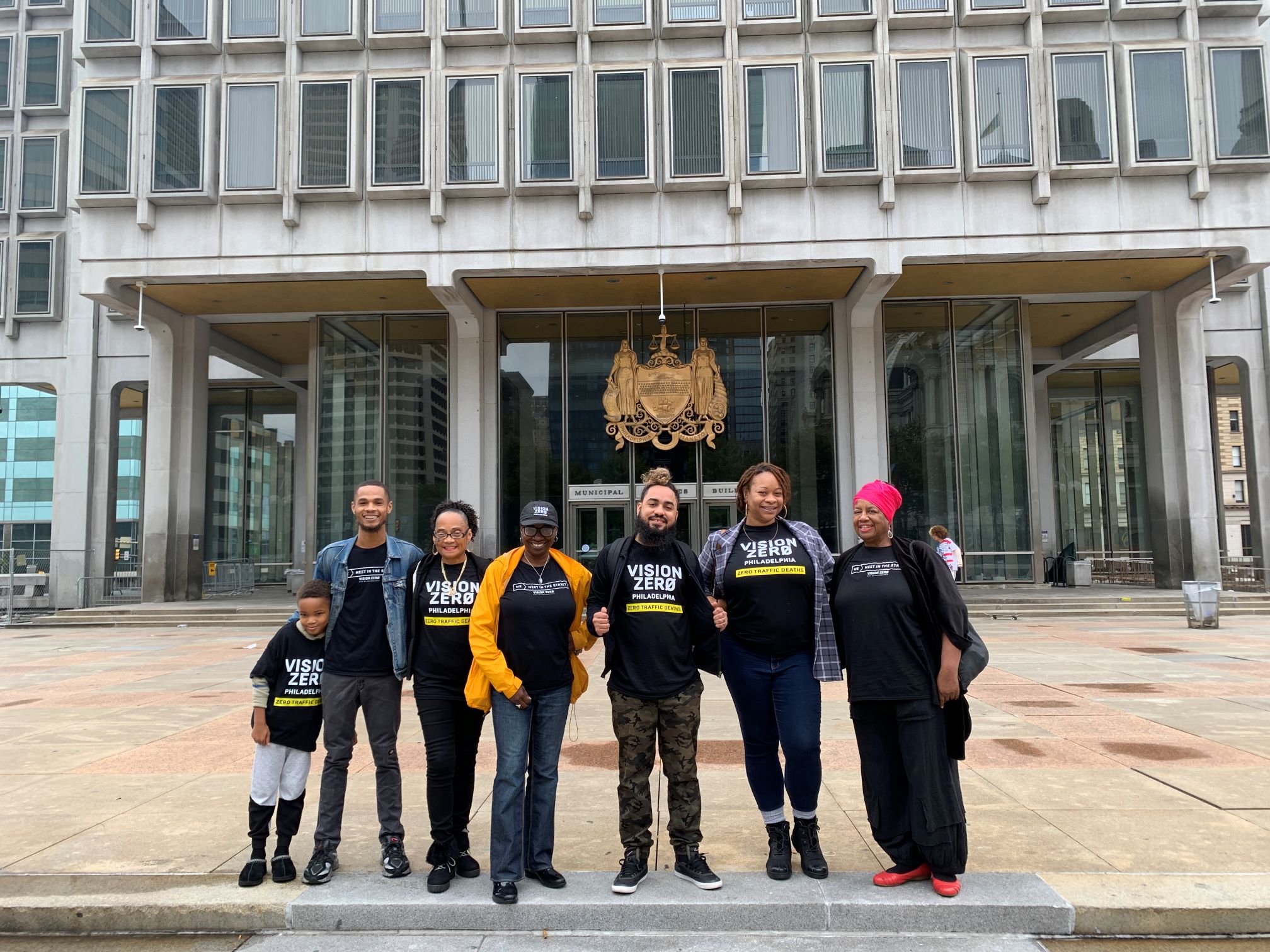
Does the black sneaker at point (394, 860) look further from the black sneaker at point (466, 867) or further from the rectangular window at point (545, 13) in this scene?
the rectangular window at point (545, 13)

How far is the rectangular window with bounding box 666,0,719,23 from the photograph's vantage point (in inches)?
792

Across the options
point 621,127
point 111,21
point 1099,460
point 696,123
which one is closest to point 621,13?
point 621,127

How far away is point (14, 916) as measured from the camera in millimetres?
4270

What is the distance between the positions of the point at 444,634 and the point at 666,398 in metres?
19.0

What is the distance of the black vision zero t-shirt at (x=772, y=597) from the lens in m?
4.53

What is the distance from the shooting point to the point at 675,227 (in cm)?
1986

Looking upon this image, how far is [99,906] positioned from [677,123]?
1882 centimetres

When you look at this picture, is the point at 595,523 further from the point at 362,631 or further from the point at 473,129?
the point at 362,631

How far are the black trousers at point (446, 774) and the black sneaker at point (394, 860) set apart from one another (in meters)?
0.19

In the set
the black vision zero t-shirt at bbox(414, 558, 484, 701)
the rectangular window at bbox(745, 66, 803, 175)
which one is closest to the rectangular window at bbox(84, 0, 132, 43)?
the rectangular window at bbox(745, 66, 803, 175)

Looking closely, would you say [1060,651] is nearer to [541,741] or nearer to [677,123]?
[541,741]

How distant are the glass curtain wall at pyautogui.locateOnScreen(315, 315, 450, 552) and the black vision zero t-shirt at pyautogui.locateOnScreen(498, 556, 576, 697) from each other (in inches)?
742

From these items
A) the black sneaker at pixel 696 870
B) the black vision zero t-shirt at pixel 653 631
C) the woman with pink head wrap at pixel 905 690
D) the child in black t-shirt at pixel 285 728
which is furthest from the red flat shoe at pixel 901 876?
the child in black t-shirt at pixel 285 728

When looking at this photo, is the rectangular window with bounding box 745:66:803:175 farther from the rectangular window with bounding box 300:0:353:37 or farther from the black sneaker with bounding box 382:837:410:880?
the black sneaker with bounding box 382:837:410:880
